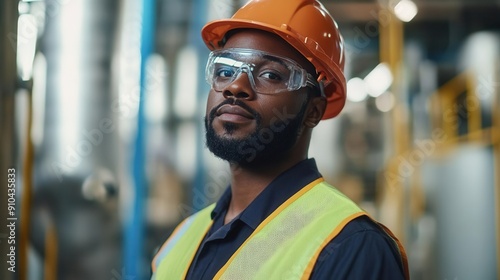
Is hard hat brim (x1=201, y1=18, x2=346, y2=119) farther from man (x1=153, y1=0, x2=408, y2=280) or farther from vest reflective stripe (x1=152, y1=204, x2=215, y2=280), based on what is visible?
vest reflective stripe (x1=152, y1=204, x2=215, y2=280)

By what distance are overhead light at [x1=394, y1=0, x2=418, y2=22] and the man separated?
308cm

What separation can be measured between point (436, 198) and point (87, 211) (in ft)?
11.2

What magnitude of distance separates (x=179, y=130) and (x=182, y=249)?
8.15 feet

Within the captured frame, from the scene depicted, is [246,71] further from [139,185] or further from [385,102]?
[385,102]

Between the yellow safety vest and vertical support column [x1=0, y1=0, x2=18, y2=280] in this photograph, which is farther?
vertical support column [x1=0, y1=0, x2=18, y2=280]

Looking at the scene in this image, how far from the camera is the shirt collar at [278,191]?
1.81m

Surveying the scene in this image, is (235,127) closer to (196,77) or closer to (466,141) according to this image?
(196,77)

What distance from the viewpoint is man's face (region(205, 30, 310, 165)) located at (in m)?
1.86

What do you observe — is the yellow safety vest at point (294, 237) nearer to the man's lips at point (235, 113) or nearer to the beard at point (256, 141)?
the beard at point (256, 141)

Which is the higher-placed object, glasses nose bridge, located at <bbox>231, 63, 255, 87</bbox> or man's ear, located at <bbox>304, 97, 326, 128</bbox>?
glasses nose bridge, located at <bbox>231, 63, 255, 87</bbox>

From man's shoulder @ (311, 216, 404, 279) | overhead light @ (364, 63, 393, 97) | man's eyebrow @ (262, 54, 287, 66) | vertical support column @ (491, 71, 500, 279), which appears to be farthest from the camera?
overhead light @ (364, 63, 393, 97)

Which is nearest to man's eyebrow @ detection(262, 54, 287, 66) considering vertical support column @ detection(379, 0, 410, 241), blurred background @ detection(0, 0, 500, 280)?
blurred background @ detection(0, 0, 500, 280)

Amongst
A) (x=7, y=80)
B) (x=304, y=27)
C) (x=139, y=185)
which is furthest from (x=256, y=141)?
(x=139, y=185)

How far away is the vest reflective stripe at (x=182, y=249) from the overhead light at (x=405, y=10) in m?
3.39
